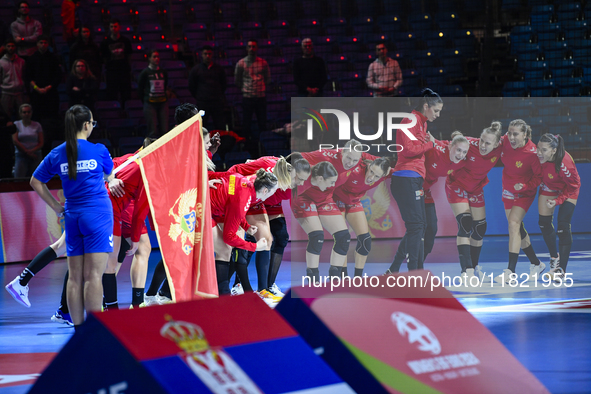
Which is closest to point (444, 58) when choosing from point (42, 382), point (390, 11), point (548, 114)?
point (390, 11)

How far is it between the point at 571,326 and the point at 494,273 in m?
1.82

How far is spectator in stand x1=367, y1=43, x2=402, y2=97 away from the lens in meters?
10.3

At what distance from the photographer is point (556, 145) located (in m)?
6.62

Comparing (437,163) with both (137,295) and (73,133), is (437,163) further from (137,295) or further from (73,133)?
(73,133)

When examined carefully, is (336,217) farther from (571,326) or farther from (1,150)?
(1,150)

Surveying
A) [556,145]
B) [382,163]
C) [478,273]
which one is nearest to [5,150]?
[382,163]

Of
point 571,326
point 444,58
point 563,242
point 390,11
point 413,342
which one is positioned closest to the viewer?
point 413,342

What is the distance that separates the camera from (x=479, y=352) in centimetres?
280

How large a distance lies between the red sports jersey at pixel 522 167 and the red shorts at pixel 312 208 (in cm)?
183

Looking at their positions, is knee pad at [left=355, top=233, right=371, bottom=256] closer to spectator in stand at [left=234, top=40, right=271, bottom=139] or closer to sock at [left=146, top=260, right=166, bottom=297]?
sock at [left=146, top=260, right=166, bottom=297]

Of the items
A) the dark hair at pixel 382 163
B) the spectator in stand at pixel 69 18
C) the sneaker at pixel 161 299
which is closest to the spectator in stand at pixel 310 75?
the spectator in stand at pixel 69 18

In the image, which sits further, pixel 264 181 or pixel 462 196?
pixel 462 196

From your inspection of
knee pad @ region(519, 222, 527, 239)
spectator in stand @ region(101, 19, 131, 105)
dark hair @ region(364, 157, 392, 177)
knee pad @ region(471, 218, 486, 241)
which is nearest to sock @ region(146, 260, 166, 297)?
dark hair @ region(364, 157, 392, 177)

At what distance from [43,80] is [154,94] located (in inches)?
66.0
